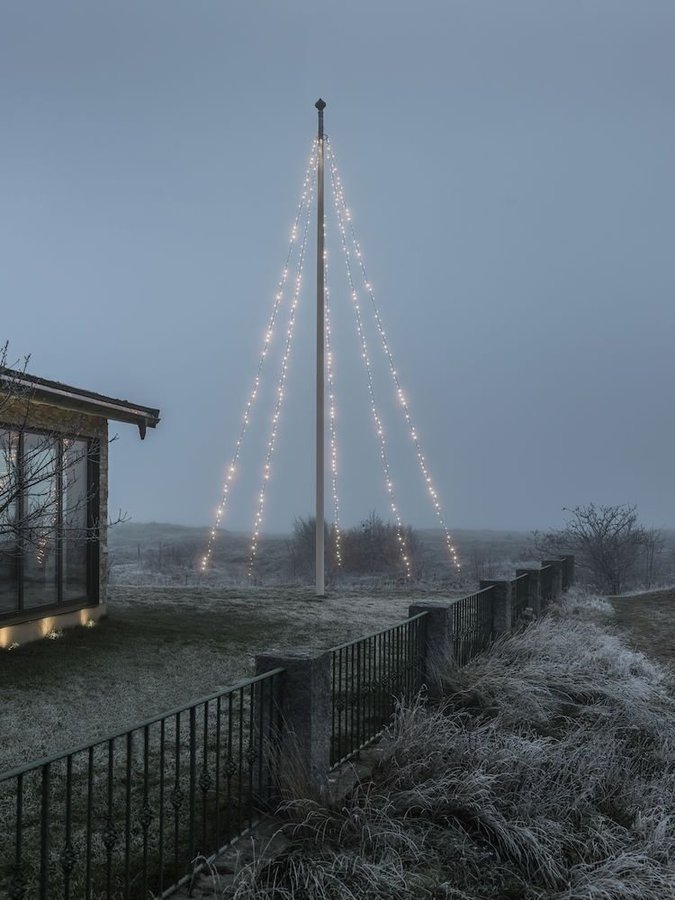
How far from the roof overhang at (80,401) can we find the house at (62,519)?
0.02 metres

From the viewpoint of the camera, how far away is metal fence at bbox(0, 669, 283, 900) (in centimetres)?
359

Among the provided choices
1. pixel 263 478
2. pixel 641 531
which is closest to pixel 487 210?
pixel 641 531

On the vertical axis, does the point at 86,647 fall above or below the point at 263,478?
below

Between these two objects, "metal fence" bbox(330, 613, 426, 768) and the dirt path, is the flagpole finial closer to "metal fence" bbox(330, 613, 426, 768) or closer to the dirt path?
the dirt path

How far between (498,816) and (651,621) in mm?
11216

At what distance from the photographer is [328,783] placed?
16.7 ft

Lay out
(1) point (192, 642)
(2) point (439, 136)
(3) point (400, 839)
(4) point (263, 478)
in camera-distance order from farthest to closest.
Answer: (2) point (439, 136)
(4) point (263, 478)
(1) point (192, 642)
(3) point (400, 839)

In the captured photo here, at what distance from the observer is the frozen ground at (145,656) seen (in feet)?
23.4

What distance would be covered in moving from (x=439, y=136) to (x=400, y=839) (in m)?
118

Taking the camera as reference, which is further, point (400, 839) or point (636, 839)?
point (636, 839)

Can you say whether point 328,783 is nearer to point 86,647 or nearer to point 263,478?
point 86,647

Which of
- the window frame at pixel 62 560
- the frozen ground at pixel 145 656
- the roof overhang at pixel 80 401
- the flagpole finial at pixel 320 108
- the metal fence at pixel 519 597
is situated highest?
the flagpole finial at pixel 320 108

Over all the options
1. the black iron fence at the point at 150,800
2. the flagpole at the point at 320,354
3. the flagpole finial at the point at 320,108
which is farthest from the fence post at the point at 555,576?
the flagpole finial at the point at 320,108

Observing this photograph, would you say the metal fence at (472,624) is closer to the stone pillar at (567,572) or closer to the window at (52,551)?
the window at (52,551)
